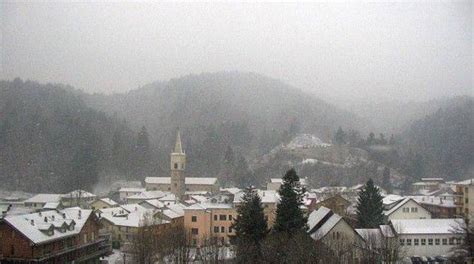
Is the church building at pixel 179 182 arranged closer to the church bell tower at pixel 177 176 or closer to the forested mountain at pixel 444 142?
the church bell tower at pixel 177 176

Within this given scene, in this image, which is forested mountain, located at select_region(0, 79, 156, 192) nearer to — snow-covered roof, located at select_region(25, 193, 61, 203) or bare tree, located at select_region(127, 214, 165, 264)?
snow-covered roof, located at select_region(25, 193, 61, 203)

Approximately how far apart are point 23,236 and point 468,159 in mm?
35590

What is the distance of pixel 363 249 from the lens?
15.8 meters

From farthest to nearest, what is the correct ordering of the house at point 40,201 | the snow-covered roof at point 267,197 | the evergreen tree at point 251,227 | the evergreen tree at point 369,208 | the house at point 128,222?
the house at point 40,201 → the snow-covered roof at point 267,197 → the house at point 128,222 → the evergreen tree at point 369,208 → the evergreen tree at point 251,227

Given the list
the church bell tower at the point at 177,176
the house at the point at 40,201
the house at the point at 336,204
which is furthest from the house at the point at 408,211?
the house at the point at 40,201

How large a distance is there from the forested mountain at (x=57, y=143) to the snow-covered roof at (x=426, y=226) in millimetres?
30009

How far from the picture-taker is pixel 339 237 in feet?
55.5

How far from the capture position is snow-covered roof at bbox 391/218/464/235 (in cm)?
1936

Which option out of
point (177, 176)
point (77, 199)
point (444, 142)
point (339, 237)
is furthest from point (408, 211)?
point (444, 142)

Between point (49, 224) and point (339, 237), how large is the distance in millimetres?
10518

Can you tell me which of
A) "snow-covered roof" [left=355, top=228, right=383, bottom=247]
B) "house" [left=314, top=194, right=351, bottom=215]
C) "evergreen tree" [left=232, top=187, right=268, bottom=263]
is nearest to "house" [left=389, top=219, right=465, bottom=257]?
"snow-covered roof" [left=355, top=228, right=383, bottom=247]

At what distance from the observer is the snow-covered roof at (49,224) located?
56.3 ft

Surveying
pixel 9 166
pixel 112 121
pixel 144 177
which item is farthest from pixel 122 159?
pixel 9 166

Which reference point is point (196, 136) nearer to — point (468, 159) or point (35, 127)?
point (35, 127)
